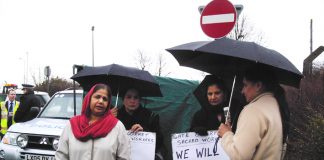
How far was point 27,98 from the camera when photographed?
9.53 metres

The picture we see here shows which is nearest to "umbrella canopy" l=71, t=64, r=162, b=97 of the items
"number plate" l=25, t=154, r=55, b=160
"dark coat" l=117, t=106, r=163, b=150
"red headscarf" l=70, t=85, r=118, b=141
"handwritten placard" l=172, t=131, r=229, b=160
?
"dark coat" l=117, t=106, r=163, b=150

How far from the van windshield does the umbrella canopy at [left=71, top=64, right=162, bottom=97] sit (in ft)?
6.03

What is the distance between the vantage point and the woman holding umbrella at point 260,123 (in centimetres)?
323

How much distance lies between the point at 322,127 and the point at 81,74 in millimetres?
3245

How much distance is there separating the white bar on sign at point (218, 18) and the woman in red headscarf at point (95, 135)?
268 centimetres

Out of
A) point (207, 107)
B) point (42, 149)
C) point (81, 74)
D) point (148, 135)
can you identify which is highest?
point (81, 74)

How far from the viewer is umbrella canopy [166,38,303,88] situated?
12.1 feet

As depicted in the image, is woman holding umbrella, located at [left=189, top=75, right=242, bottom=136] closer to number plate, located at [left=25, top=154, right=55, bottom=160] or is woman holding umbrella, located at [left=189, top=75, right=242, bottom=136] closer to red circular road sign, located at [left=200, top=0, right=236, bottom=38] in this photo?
red circular road sign, located at [left=200, top=0, right=236, bottom=38]

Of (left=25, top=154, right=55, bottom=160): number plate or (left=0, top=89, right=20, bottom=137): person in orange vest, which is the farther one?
(left=0, top=89, right=20, bottom=137): person in orange vest

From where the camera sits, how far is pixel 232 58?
175 inches

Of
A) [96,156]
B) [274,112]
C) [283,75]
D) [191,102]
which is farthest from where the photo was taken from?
[191,102]

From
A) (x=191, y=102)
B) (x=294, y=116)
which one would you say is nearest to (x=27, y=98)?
(x=191, y=102)

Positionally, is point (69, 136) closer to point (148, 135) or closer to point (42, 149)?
point (148, 135)

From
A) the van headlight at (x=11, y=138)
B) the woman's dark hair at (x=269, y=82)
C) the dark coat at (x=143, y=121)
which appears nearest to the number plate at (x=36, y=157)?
the van headlight at (x=11, y=138)
